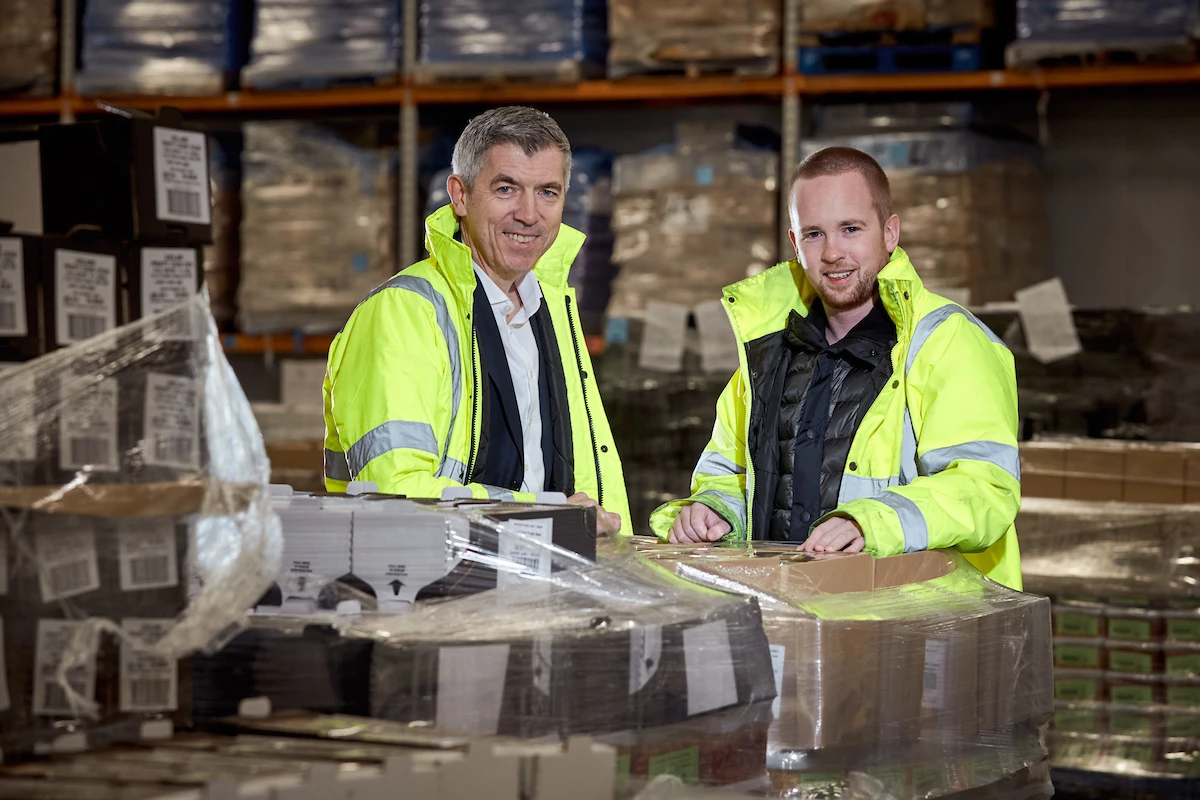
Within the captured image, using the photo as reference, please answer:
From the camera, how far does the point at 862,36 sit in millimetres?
5449

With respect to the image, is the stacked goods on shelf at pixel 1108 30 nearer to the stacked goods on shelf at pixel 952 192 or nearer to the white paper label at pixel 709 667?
the stacked goods on shelf at pixel 952 192

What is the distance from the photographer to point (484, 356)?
10.0 feet

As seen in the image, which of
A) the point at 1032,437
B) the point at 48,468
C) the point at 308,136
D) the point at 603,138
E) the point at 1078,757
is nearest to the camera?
the point at 48,468

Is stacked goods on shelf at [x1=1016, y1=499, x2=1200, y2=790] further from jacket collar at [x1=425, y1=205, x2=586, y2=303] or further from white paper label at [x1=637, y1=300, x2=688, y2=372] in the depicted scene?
jacket collar at [x1=425, y1=205, x2=586, y2=303]

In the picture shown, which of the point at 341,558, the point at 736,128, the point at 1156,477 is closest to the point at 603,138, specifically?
the point at 736,128

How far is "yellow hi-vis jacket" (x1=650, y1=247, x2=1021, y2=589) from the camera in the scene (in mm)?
2580

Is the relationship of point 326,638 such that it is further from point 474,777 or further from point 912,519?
point 912,519

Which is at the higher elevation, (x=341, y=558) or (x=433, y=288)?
(x=433, y=288)

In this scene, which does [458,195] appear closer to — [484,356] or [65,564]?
[484,356]

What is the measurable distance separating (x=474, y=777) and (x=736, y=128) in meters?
4.31

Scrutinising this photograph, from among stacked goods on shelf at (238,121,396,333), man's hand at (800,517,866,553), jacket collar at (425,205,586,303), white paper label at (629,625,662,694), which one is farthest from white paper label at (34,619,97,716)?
stacked goods on shelf at (238,121,396,333)

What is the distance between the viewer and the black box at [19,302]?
1985mm

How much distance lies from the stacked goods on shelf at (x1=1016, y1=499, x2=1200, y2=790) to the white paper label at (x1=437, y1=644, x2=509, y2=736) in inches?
123

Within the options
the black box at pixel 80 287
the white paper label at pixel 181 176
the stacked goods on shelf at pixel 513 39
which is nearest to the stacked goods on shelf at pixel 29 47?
the stacked goods on shelf at pixel 513 39
